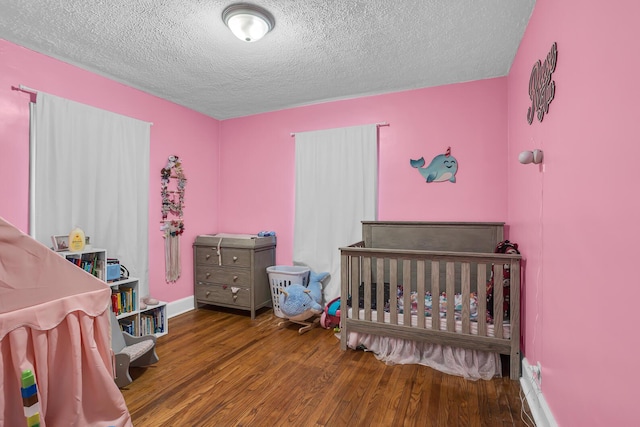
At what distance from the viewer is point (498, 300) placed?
78.8 inches

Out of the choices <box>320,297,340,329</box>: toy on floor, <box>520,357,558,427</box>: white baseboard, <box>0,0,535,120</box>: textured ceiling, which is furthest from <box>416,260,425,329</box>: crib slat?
<box>0,0,535,120</box>: textured ceiling

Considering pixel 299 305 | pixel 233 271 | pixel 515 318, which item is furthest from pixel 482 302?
pixel 233 271

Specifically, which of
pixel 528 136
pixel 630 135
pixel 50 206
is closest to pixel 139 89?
pixel 50 206

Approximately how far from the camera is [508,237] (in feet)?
8.69

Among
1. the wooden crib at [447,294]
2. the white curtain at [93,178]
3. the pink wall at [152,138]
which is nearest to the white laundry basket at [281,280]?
the wooden crib at [447,294]

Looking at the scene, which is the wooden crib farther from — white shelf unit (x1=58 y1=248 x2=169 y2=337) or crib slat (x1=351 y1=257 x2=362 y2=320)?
white shelf unit (x1=58 y1=248 x2=169 y2=337)

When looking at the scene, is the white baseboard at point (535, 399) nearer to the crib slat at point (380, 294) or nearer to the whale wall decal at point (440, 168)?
the crib slat at point (380, 294)

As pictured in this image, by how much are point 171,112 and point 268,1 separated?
1965 millimetres

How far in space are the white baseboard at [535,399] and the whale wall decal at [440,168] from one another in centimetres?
156

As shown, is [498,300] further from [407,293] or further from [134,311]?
[134,311]

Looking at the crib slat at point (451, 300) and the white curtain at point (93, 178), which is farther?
the white curtain at point (93, 178)

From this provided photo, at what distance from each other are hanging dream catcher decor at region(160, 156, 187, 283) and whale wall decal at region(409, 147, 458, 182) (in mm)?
2417

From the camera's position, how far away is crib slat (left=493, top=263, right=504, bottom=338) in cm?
200

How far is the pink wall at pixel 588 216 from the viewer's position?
0.82 meters
